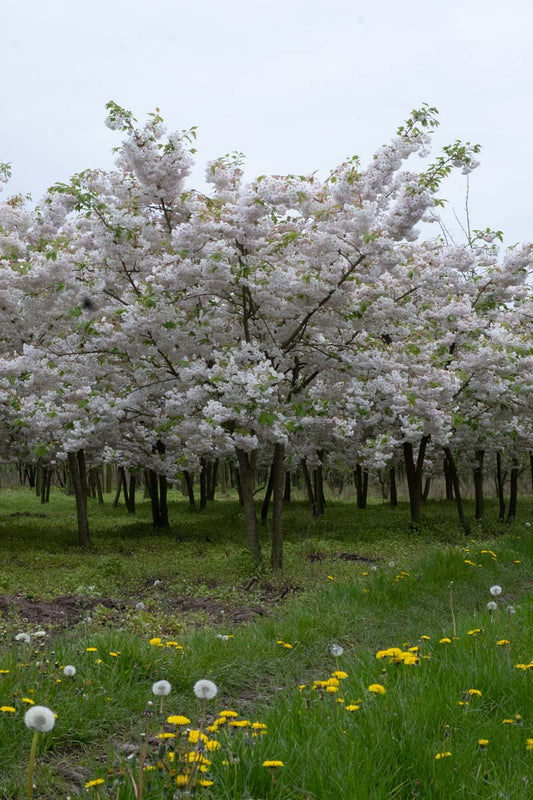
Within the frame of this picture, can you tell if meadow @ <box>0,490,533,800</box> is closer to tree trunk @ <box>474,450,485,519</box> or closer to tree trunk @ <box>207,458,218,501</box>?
tree trunk @ <box>474,450,485,519</box>

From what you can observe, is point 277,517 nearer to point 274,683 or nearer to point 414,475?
point 274,683

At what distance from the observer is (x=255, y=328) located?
430 inches

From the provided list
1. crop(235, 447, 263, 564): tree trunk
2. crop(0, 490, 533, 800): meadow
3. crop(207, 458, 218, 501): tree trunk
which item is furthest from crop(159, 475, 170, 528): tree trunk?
crop(207, 458, 218, 501): tree trunk

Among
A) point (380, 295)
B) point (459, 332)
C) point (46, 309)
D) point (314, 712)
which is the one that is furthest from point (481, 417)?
point (314, 712)

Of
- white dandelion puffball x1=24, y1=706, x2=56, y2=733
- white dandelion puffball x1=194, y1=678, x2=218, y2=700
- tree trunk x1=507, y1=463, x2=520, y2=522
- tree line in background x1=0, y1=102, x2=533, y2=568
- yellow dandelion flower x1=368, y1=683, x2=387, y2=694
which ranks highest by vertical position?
tree line in background x1=0, y1=102, x2=533, y2=568

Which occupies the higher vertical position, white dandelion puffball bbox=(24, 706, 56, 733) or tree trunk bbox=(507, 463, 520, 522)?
white dandelion puffball bbox=(24, 706, 56, 733)

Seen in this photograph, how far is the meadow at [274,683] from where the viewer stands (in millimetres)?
2676

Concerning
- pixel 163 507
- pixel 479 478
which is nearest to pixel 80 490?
pixel 163 507

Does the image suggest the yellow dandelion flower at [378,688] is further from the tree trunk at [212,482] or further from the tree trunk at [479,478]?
the tree trunk at [212,482]

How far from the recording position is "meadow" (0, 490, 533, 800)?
2.68 meters

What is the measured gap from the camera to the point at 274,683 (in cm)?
486

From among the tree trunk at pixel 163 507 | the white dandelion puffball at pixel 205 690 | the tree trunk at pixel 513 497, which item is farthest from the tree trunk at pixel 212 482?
the white dandelion puffball at pixel 205 690

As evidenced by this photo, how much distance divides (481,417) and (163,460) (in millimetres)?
8087

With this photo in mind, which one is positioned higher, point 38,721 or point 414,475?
point 38,721
